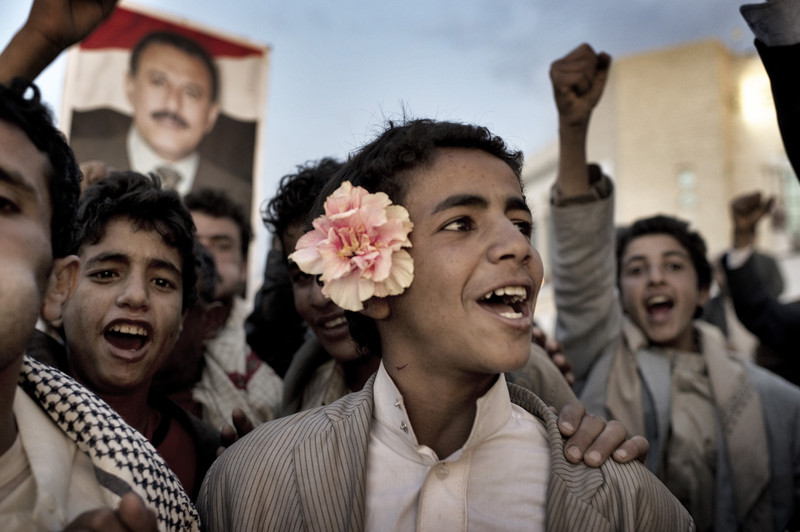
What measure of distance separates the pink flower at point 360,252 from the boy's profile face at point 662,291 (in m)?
2.26

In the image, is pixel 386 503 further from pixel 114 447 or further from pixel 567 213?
pixel 567 213

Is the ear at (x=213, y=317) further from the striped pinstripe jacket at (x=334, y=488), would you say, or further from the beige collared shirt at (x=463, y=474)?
the beige collared shirt at (x=463, y=474)

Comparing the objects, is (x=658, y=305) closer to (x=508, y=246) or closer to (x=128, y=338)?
(x=508, y=246)

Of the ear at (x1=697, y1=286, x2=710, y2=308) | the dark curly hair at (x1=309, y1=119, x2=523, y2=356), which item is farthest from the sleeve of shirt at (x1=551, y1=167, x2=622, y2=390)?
the dark curly hair at (x1=309, y1=119, x2=523, y2=356)

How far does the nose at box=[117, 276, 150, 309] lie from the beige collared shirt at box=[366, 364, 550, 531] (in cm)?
101

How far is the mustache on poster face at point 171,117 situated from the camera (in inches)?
212

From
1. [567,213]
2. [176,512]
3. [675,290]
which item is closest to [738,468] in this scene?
[675,290]

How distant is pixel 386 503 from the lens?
1880 mm

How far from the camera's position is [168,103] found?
5.45m

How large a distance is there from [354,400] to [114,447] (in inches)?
28.5

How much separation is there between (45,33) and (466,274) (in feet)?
5.52

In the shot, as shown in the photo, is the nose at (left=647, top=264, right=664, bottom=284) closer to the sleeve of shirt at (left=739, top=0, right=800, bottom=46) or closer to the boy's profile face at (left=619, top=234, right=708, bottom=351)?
the boy's profile face at (left=619, top=234, right=708, bottom=351)

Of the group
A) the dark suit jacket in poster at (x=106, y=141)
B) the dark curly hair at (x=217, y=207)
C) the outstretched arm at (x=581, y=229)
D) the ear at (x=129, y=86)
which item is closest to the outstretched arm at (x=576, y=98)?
the outstretched arm at (x=581, y=229)

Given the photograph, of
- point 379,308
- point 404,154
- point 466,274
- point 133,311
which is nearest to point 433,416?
point 379,308
